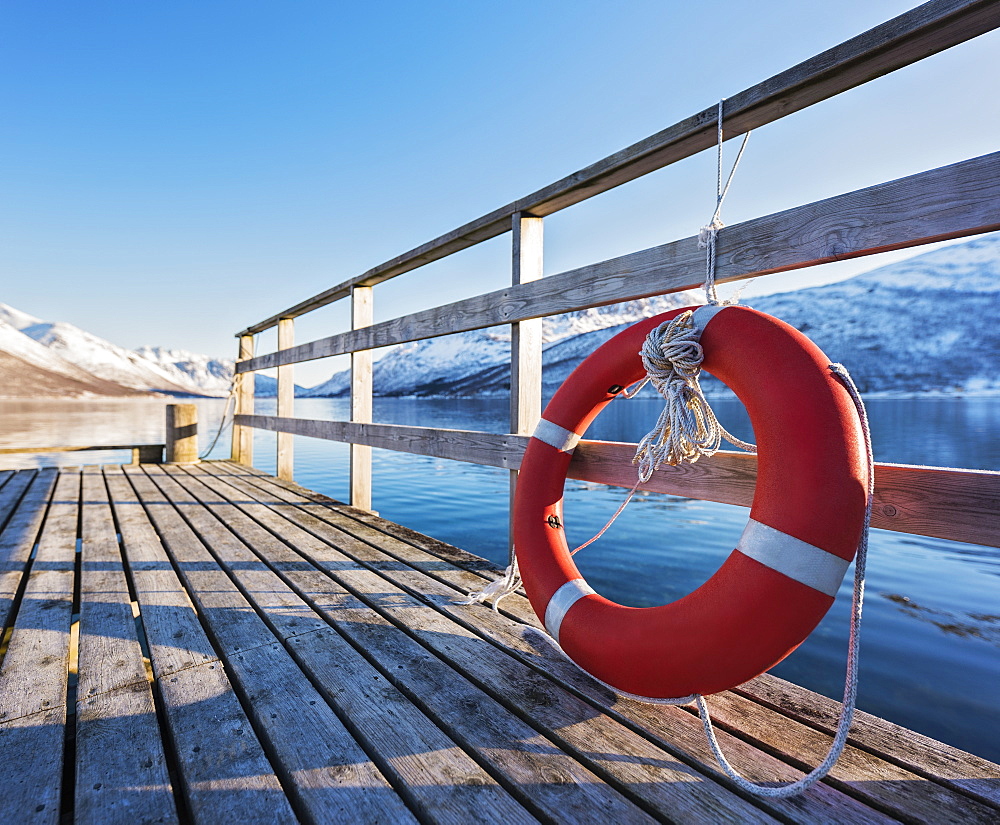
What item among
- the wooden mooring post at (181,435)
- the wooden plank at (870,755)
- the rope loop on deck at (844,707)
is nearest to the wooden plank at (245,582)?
the wooden plank at (870,755)

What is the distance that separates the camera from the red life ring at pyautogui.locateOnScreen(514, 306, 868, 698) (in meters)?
0.81

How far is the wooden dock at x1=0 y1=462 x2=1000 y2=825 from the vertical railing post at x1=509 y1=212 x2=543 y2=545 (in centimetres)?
64

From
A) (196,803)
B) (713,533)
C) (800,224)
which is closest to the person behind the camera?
(196,803)

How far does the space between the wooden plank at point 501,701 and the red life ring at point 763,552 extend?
0.32ft

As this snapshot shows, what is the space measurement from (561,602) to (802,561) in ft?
1.65

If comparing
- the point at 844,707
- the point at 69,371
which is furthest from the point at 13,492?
the point at 69,371

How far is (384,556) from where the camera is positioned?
6.48 ft

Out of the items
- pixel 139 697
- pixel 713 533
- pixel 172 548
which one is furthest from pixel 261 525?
pixel 713 533

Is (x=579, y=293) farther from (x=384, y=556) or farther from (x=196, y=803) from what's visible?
(x=196, y=803)

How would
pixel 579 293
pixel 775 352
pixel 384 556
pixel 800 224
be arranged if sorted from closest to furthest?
pixel 775 352, pixel 800 224, pixel 579 293, pixel 384 556

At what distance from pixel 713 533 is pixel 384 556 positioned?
11.2 ft

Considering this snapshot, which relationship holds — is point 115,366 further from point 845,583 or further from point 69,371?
point 845,583

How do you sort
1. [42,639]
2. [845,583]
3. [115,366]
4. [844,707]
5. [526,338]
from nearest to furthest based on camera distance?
[844,707] → [42,639] → [526,338] → [845,583] → [115,366]

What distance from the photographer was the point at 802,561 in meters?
0.81
